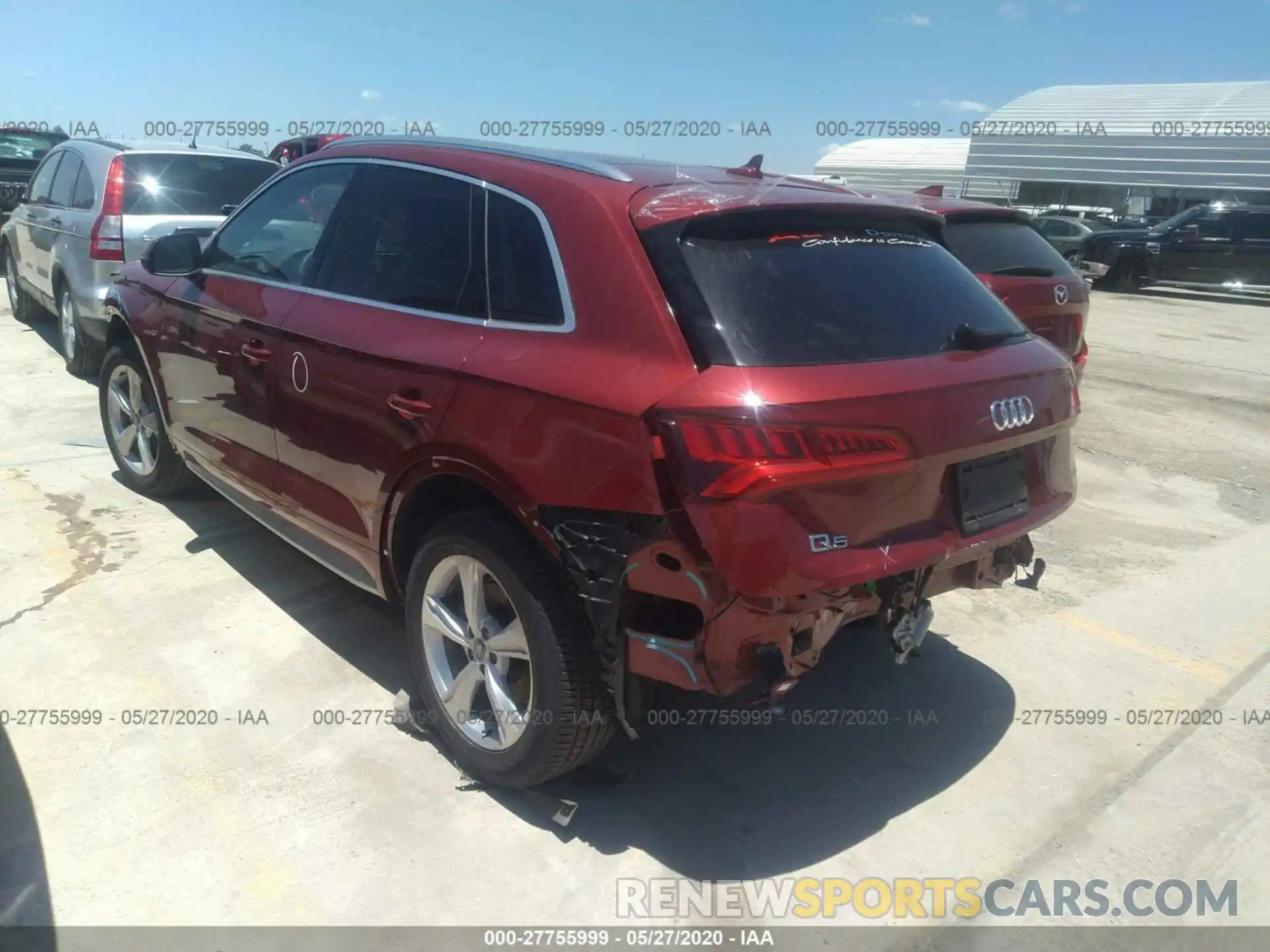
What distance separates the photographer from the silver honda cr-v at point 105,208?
660 centimetres

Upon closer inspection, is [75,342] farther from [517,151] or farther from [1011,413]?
[1011,413]

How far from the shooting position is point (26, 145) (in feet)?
46.1

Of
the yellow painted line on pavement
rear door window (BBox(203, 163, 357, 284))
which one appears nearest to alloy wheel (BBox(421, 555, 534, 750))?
rear door window (BBox(203, 163, 357, 284))

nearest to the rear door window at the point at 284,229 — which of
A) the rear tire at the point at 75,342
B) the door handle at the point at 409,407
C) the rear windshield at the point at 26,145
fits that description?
the door handle at the point at 409,407

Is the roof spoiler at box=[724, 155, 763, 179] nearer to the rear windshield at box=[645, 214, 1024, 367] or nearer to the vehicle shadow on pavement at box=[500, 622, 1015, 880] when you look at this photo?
the rear windshield at box=[645, 214, 1024, 367]

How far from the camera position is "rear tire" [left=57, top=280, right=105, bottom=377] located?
729 centimetres

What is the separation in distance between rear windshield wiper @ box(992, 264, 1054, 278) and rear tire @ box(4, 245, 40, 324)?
887 centimetres

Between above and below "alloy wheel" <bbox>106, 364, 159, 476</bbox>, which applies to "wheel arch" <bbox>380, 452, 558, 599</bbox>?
above

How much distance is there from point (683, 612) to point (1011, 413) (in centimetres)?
114

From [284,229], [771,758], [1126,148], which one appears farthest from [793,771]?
[1126,148]

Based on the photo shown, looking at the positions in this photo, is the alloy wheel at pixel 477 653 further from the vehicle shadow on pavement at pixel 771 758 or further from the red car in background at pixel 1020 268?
the red car in background at pixel 1020 268

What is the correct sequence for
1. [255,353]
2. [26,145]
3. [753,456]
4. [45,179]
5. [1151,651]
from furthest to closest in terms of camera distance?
[26,145] → [45,179] → [1151,651] → [255,353] → [753,456]

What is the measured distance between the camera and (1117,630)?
13.7 feet

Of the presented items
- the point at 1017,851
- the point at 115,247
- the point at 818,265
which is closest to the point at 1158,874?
the point at 1017,851
